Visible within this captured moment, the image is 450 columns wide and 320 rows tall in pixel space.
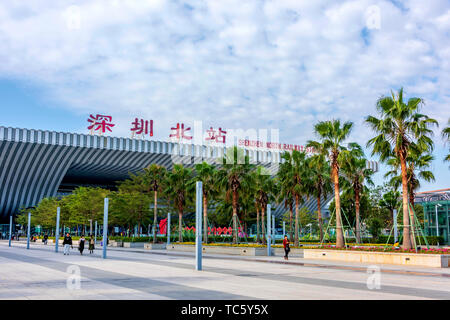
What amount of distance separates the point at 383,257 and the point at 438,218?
34.5 metres

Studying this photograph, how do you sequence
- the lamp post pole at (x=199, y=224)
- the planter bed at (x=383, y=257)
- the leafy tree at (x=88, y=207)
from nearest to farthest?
the lamp post pole at (x=199, y=224)
the planter bed at (x=383, y=257)
the leafy tree at (x=88, y=207)

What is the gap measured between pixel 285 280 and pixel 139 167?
7578 cm

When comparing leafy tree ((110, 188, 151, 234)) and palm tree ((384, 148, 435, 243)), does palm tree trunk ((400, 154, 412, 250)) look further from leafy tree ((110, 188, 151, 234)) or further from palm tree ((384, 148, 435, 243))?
leafy tree ((110, 188, 151, 234))

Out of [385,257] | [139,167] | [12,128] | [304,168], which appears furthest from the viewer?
[139,167]

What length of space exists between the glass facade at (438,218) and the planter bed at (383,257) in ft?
98.2

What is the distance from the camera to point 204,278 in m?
16.7

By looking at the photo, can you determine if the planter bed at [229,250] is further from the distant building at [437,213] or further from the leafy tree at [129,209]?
the distant building at [437,213]

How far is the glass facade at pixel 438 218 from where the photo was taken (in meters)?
54.1

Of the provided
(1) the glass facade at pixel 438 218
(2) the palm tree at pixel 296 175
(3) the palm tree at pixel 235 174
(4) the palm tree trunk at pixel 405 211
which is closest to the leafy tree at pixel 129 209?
(3) the palm tree at pixel 235 174

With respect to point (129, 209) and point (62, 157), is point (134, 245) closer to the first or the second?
point (129, 209)

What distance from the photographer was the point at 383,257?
2634 cm

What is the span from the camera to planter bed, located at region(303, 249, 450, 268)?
2348 centimetres
